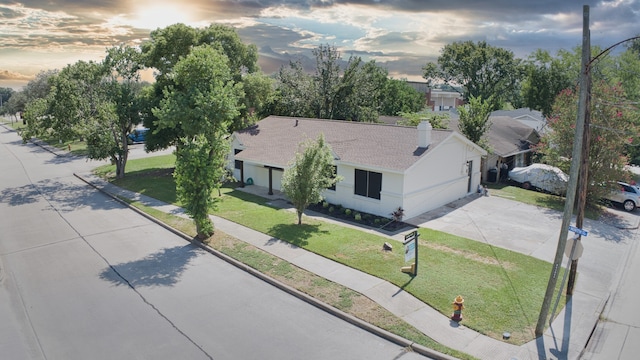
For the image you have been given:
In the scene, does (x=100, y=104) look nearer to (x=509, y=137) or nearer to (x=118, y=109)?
(x=118, y=109)

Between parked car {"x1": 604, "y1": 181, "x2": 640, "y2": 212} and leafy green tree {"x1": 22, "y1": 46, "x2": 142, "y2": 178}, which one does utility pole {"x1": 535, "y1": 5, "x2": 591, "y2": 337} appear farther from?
leafy green tree {"x1": 22, "y1": 46, "x2": 142, "y2": 178}

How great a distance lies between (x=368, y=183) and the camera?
72.0 feet

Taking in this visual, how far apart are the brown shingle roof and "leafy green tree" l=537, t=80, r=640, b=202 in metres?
7.15

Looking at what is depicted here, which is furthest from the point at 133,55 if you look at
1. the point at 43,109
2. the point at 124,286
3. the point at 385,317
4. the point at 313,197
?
the point at 385,317

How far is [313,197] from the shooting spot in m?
19.6

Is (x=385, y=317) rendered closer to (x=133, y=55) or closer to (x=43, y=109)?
(x=133, y=55)

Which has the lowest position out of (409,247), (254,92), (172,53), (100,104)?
(409,247)

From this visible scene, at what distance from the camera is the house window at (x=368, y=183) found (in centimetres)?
2164

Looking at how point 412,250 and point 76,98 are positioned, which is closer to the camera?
point 412,250

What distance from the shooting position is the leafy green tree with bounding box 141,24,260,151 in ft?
99.9

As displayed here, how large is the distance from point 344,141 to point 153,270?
1353 cm

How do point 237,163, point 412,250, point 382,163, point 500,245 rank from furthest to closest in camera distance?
point 237,163
point 382,163
point 500,245
point 412,250

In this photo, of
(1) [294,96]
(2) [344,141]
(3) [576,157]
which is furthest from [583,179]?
(1) [294,96]

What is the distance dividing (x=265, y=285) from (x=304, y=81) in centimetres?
2918
